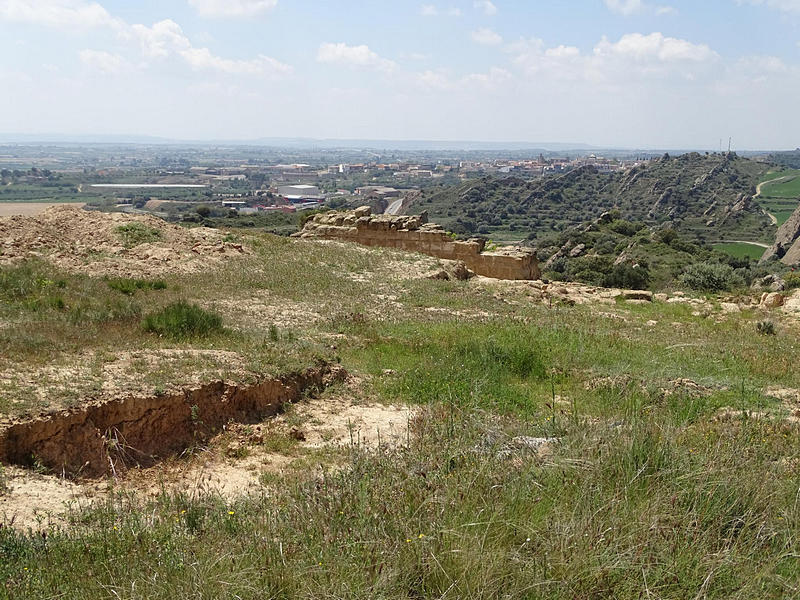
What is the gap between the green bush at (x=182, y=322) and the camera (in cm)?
874

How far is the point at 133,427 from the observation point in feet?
20.2

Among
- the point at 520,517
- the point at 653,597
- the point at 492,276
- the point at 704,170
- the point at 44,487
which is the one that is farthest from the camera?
the point at 704,170

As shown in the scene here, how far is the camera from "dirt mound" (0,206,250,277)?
45.5ft

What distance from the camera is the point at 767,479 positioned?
3688 millimetres

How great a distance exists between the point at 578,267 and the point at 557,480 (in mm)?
27135

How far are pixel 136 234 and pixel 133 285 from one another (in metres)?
5.36

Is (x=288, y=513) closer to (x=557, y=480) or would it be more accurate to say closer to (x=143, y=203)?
(x=557, y=480)

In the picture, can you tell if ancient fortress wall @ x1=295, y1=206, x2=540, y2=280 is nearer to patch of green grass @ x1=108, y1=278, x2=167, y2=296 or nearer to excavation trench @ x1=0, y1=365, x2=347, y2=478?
patch of green grass @ x1=108, y1=278, x2=167, y2=296

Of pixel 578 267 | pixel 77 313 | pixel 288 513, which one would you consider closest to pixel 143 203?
pixel 578 267

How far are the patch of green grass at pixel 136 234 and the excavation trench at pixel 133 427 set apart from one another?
417 inches

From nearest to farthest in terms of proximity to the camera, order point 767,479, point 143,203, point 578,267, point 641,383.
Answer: point 767,479
point 641,383
point 578,267
point 143,203

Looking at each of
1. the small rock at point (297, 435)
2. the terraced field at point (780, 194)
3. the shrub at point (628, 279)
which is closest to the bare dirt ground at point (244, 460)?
the small rock at point (297, 435)

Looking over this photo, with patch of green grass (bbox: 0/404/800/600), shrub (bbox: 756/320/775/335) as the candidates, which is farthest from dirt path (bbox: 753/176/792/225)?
patch of green grass (bbox: 0/404/800/600)

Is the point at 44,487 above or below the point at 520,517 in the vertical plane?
below
